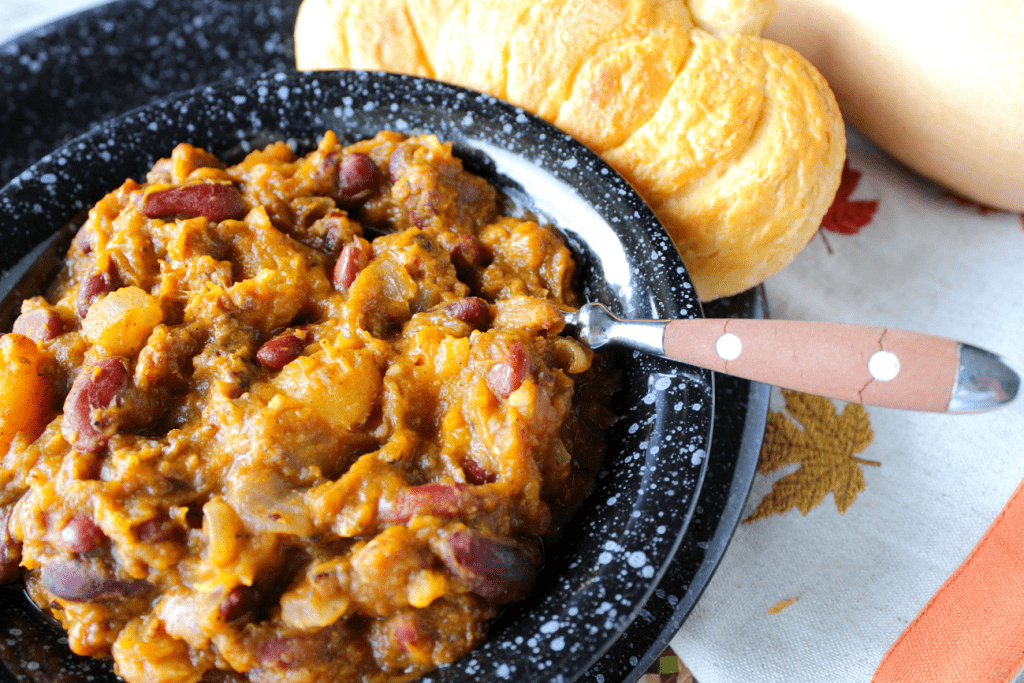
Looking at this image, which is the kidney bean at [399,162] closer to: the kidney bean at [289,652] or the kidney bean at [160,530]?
the kidney bean at [160,530]

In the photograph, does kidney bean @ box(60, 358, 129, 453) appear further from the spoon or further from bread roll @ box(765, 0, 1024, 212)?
bread roll @ box(765, 0, 1024, 212)

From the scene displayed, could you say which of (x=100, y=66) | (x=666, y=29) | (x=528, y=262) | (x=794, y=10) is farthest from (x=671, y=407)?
(x=100, y=66)

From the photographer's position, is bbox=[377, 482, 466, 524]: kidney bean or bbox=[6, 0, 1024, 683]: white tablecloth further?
bbox=[6, 0, 1024, 683]: white tablecloth

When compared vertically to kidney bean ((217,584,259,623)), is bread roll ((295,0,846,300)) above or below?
above

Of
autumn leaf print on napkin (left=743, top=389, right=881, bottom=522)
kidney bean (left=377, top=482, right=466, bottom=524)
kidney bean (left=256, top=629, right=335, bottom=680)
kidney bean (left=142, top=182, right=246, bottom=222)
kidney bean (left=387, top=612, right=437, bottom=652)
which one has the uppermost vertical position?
kidney bean (left=142, top=182, right=246, bottom=222)

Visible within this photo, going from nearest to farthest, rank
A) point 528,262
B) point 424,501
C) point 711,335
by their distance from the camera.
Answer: point 424,501 < point 711,335 < point 528,262

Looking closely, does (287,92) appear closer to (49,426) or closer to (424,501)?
(49,426)

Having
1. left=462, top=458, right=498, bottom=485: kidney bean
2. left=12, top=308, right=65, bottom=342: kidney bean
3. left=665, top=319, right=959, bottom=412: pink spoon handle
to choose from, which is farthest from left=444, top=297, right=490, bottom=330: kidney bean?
left=12, top=308, right=65, bottom=342: kidney bean
